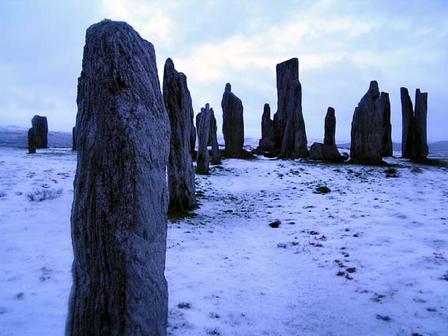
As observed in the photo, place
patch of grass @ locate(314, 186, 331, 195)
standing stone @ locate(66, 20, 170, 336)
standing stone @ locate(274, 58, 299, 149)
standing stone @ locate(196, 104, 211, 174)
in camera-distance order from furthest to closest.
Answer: standing stone @ locate(274, 58, 299, 149), standing stone @ locate(196, 104, 211, 174), patch of grass @ locate(314, 186, 331, 195), standing stone @ locate(66, 20, 170, 336)

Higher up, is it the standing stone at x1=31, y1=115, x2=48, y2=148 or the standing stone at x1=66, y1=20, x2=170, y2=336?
the standing stone at x1=31, y1=115, x2=48, y2=148

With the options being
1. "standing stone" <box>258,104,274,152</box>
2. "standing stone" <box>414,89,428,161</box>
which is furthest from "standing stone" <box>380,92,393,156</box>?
"standing stone" <box>258,104,274,152</box>

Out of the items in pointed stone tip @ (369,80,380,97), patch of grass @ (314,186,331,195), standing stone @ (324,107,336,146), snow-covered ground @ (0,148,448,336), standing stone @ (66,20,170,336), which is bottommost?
snow-covered ground @ (0,148,448,336)

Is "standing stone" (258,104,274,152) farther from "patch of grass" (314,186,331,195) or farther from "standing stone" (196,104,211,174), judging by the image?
"patch of grass" (314,186,331,195)

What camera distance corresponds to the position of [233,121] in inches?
852

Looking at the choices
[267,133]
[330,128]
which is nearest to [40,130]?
[267,133]

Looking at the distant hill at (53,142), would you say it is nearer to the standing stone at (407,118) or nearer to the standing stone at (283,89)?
the standing stone at (407,118)

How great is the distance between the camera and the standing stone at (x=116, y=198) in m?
2.90

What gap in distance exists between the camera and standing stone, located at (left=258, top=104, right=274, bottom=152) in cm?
2639

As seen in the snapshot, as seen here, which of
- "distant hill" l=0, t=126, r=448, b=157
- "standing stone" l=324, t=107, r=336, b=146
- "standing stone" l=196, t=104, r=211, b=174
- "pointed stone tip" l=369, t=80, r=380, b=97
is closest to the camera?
"standing stone" l=196, t=104, r=211, b=174

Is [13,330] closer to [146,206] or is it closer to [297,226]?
[146,206]

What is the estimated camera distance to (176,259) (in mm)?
6340

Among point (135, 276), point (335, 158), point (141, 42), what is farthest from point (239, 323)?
point (335, 158)

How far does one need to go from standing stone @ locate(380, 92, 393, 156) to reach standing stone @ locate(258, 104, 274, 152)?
6.65 meters
